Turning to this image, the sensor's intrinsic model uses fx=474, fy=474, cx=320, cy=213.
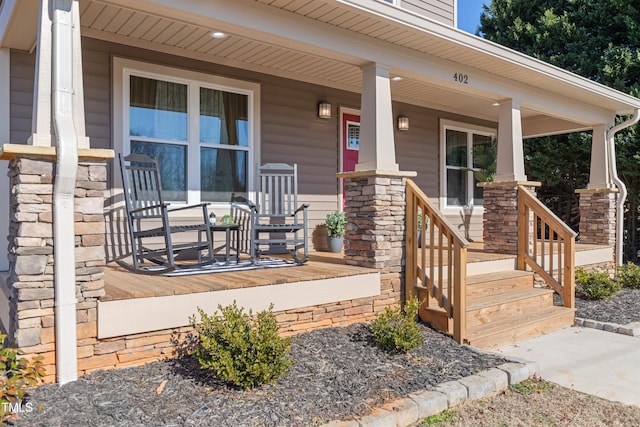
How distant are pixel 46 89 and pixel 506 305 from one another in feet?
13.6

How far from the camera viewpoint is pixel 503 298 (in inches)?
183

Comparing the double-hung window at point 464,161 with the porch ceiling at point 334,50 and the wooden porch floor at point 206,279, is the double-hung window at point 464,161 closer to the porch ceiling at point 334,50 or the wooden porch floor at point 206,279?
the porch ceiling at point 334,50

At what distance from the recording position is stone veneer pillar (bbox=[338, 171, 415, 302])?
13.6 feet

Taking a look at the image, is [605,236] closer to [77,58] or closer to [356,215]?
[356,215]

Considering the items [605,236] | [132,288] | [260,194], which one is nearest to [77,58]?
[132,288]

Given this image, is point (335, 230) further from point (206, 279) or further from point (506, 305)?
point (206, 279)

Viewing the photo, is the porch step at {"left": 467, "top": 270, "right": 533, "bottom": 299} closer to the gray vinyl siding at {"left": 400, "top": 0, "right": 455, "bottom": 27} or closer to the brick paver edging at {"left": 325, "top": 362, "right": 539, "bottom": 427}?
the brick paver edging at {"left": 325, "top": 362, "right": 539, "bottom": 427}

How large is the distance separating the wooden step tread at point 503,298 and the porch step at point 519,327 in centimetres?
16

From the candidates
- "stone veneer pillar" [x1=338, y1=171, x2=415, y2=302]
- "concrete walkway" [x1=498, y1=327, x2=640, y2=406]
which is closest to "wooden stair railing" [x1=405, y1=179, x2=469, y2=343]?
"stone veneer pillar" [x1=338, y1=171, x2=415, y2=302]

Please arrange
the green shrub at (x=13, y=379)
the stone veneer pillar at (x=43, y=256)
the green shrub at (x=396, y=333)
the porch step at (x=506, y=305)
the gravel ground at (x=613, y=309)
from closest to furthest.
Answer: the green shrub at (x=13, y=379)
the stone veneer pillar at (x=43, y=256)
the green shrub at (x=396, y=333)
the porch step at (x=506, y=305)
the gravel ground at (x=613, y=309)

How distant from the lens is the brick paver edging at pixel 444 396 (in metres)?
2.51

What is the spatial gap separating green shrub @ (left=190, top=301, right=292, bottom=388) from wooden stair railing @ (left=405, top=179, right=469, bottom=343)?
155cm

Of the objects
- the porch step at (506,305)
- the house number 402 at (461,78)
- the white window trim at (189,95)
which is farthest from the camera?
the house number 402 at (461,78)

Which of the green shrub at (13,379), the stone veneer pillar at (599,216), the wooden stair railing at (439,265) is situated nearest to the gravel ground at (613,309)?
Result: the stone veneer pillar at (599,216)
